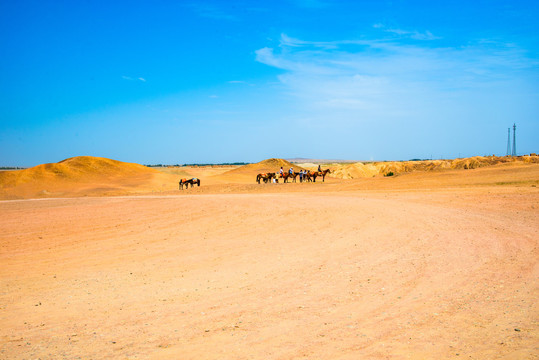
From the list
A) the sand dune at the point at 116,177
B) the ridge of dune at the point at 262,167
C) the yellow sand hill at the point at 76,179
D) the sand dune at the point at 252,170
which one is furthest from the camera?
the ridge of dune at the point at 262,167

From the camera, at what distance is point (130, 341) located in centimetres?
573

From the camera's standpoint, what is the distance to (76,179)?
54.8 metres

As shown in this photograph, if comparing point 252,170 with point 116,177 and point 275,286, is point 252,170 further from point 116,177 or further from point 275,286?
point 275,286

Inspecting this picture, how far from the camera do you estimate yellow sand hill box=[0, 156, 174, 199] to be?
45.4m

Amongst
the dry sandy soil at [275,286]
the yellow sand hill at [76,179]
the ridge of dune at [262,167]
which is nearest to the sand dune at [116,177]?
the yellow sand hill at [76,179]

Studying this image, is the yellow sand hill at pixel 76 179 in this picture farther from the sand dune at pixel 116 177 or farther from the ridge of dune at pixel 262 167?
the ridge of dune at pixel 262 167

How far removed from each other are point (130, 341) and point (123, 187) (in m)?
45.4

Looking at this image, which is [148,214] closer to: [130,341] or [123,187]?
[130,341]

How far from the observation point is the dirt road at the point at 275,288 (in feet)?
18.2

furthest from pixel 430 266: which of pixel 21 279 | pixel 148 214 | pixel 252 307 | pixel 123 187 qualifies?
pixel 123 187

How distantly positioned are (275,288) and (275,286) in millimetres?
141

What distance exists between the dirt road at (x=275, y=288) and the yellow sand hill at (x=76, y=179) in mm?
31236

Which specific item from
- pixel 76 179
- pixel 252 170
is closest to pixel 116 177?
pixel 76 179

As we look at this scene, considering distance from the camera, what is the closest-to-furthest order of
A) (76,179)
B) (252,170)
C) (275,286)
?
(275,286), (76,179), (252,170)
